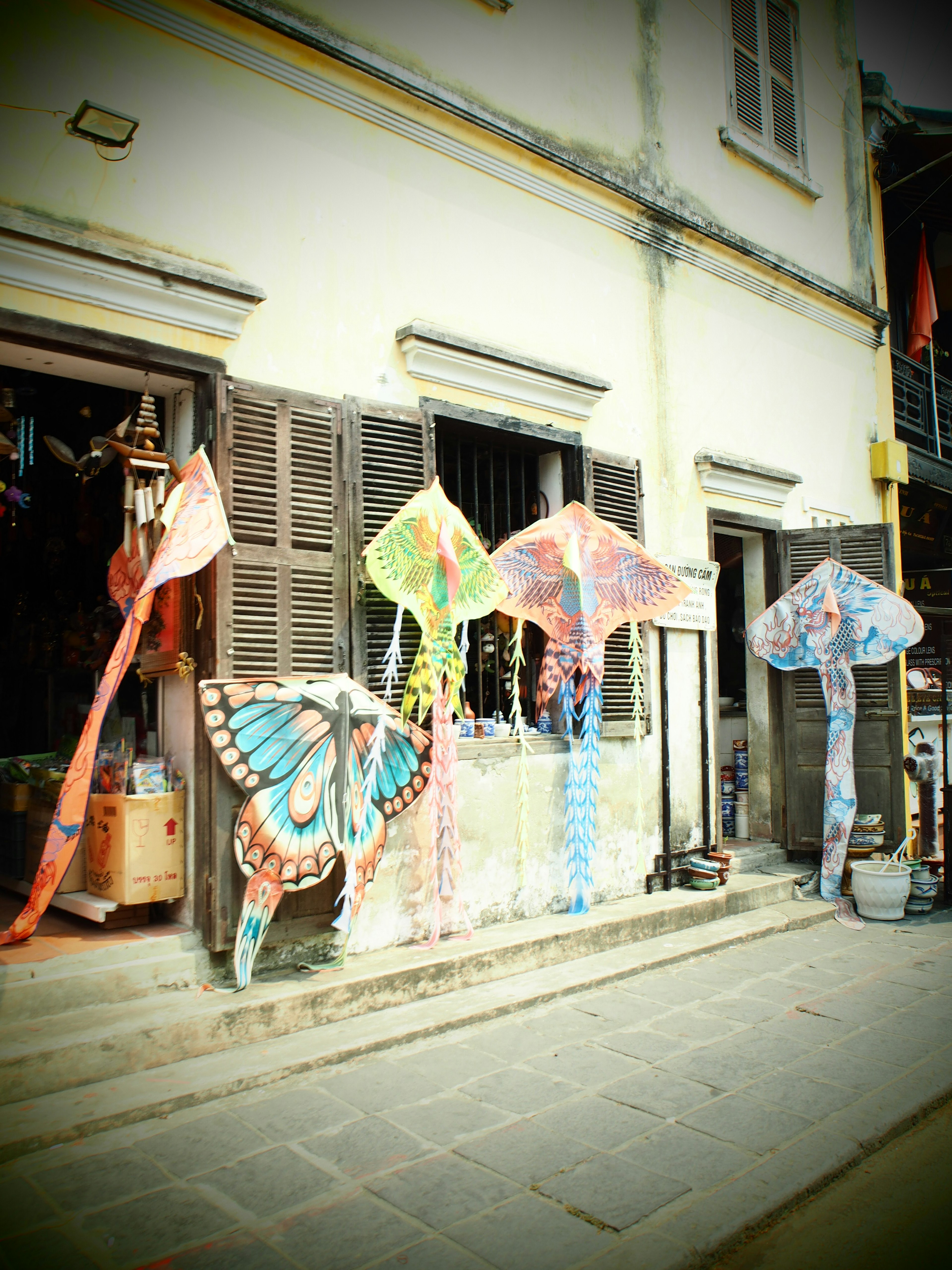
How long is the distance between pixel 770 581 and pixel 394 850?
15.6 ft

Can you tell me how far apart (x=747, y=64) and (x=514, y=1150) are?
935cm

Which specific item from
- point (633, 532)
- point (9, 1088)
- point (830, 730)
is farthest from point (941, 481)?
point (9, 1088)

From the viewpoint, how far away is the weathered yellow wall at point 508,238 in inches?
168

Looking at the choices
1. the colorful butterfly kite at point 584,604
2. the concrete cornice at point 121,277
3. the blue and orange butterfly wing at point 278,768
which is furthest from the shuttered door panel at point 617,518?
the concrete cornice at point 121,277

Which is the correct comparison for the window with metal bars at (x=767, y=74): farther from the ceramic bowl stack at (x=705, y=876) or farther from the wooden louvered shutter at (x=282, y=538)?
the ceramic bowl stack at (x=705, y=876)

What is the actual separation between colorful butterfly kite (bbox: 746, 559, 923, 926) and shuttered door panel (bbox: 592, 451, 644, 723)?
5.33ft

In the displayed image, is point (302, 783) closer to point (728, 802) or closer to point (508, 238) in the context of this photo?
point (508, 238)

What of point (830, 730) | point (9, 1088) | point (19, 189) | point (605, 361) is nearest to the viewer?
point (9, 1088)

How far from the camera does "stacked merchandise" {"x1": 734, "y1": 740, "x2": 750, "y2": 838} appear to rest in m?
8.24

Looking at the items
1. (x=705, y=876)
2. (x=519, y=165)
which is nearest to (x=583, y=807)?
(x=705, y=876)

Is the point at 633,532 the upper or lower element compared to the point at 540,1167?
upper

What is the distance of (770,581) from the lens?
8.09 m

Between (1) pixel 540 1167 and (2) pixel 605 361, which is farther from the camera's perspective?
(2) pixel 605 361

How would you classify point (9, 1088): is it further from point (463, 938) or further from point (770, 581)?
point (770, 581)
